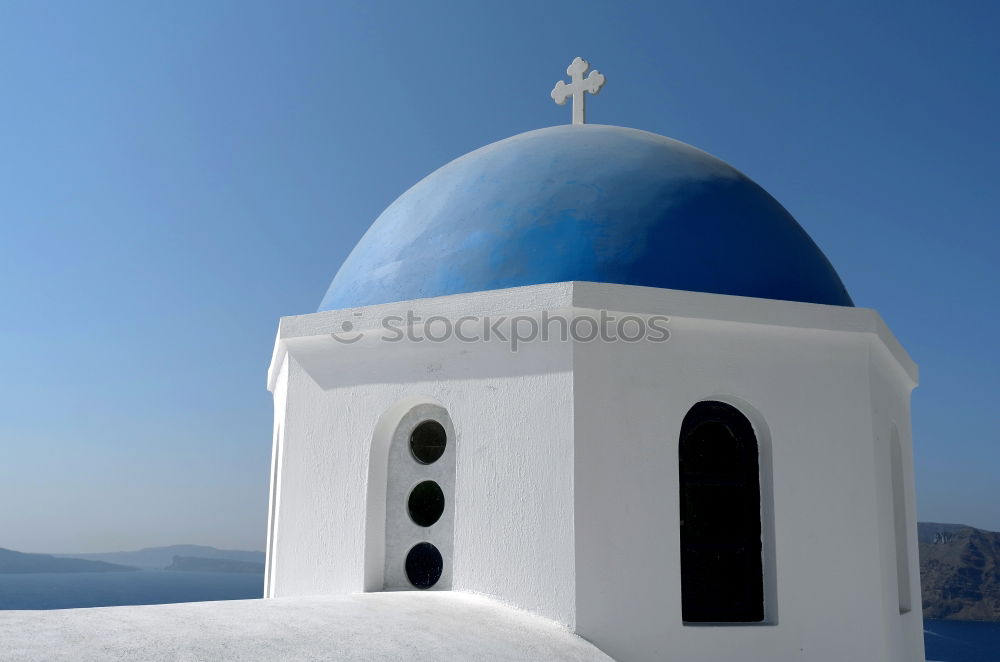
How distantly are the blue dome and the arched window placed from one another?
97cm

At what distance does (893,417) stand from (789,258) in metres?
1.60

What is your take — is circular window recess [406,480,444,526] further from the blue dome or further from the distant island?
the distant island

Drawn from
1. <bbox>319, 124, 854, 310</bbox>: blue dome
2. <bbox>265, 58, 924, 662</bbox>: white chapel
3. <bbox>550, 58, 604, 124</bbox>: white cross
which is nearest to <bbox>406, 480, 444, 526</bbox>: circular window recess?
<bbox>265, 58, 924, 662</bbox>: white chapel

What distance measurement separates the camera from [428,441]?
639 centimetres

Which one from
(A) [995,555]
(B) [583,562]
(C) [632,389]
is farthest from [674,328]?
(A) [995,555]

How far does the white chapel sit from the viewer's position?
18.3ft

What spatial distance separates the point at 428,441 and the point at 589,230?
1.88 meters

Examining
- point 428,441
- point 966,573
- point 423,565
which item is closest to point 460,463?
point 428,441

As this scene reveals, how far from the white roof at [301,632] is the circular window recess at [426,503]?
2.53 feet

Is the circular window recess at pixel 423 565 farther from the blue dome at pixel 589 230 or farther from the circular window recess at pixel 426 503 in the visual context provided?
the blue dome at pixel 589 230

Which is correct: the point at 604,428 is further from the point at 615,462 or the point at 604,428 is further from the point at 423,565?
the point at 423,565

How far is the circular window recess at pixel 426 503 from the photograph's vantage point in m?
A: 6.30

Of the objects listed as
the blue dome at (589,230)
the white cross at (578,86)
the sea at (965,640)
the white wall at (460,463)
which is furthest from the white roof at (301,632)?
the sea at (965,640)

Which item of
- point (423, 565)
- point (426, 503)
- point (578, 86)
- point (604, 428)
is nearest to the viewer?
point (604, 428)
